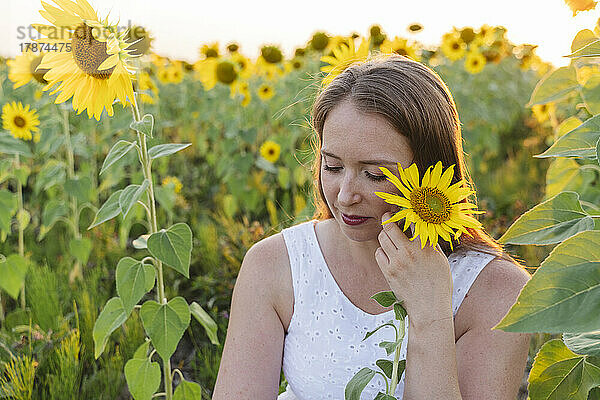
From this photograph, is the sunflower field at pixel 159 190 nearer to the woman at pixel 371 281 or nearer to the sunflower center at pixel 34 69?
the sunflower center at pixel 34 69

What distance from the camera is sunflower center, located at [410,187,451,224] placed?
3.01 feet

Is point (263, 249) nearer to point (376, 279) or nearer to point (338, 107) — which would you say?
point (376, 279)

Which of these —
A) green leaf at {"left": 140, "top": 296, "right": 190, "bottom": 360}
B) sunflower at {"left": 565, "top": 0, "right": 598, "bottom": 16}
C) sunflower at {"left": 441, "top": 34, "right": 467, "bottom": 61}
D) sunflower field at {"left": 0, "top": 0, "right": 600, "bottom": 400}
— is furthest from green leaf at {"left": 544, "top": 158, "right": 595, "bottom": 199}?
sunflower at {"left": 441, "top": 34, "right": 467, "bottom": 61}

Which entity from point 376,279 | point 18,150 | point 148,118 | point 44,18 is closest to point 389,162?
point 376,279

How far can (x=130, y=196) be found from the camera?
1325 millimetres

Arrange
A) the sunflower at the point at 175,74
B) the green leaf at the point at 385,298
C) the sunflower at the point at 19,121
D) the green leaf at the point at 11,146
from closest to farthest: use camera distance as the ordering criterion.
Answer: the green leaf at the point at 385,298, the green leaf at the point at 11,146, the sunflower at the point at 19,121, the sunflower at the point at 175,74

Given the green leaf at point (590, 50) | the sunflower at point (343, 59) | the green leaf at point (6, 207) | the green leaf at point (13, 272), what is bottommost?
the green leaf at point (13, 272)

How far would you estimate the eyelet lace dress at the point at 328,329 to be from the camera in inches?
52.8

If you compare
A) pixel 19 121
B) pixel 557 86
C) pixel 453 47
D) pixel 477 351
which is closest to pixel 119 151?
pixel 477 351

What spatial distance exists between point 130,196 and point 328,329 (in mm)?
474

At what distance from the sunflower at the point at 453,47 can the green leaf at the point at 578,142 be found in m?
3.47

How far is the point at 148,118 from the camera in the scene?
1324mm

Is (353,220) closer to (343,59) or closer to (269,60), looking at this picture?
(343,59)

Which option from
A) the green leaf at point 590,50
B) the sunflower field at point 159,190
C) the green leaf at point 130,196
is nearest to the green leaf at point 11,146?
the sunflower field at point 159,190
